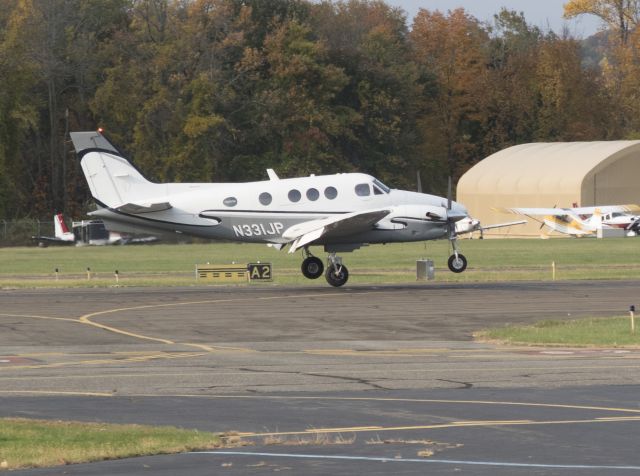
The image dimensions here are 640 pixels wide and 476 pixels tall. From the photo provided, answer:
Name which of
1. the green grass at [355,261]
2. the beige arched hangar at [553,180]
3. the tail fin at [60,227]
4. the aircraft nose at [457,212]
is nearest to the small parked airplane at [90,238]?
the tail fin at [60,227]

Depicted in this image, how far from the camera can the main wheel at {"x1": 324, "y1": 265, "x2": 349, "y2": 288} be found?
40.5 m

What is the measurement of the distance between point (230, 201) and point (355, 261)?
2395cm

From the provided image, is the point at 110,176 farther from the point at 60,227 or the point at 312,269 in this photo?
the point at 60,227

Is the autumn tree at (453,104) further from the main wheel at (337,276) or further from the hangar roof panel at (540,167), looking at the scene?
the main wheel at (337,276)

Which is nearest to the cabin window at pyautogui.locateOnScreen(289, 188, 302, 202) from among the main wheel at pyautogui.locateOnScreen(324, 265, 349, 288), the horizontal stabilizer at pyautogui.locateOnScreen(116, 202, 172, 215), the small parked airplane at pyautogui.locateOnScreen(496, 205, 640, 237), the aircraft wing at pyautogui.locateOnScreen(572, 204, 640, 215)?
the main wheel at pyautogui.locateOnScreen(324, 265, 349, 288)

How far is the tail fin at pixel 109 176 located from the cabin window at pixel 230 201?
8.26ft

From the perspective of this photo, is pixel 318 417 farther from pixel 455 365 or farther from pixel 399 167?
pixel 399 167

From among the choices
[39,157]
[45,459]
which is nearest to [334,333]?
[45,459]

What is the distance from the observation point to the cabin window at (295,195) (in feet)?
130

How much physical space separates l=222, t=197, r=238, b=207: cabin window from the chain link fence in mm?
45574

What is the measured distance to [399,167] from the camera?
97500 mm

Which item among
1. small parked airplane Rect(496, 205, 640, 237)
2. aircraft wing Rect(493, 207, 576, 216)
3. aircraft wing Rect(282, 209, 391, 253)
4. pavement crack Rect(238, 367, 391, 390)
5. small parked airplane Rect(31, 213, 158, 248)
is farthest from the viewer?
aircraft wing Rect(493, 207, 576, 216)

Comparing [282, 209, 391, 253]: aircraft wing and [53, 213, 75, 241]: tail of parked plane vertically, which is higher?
[53, 213, 75, 241]: tail of parked plane

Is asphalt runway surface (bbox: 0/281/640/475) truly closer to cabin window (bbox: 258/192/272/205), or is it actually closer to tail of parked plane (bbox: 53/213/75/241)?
cabin window (bbox: 258/192/272/205)
